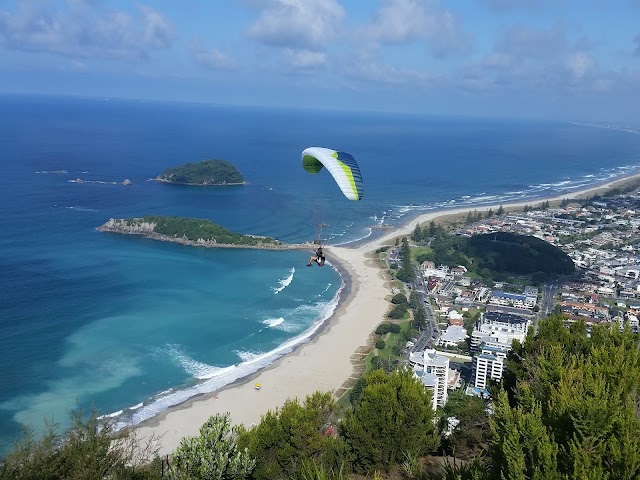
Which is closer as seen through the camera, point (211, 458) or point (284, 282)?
point (211, 458)

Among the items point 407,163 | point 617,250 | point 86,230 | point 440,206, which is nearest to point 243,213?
point 86,230

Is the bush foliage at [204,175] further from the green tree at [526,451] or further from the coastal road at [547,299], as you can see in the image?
the green tree at [526,451]

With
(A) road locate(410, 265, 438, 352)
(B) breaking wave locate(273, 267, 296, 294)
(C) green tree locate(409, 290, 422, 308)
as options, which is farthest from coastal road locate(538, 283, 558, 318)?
(B) breaking wave locate(273, 267, 296, 294)

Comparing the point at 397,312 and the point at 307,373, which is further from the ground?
the point at 397,312

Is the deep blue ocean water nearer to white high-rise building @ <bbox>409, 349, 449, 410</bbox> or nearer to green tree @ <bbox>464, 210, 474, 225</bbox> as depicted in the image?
green tree @ <bbox>464, 210, 474, 225</bbox>

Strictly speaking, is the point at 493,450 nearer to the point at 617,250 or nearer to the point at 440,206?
the point at 617,250

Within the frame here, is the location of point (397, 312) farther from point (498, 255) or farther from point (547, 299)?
point (498, 255)

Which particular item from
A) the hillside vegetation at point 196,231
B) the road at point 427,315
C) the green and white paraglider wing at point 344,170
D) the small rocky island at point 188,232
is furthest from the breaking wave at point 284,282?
the green and white paraglider wing at point 344,170

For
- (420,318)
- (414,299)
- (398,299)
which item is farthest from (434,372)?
(414,299)

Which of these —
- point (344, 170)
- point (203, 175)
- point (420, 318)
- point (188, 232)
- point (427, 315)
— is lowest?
point (427, 315)
